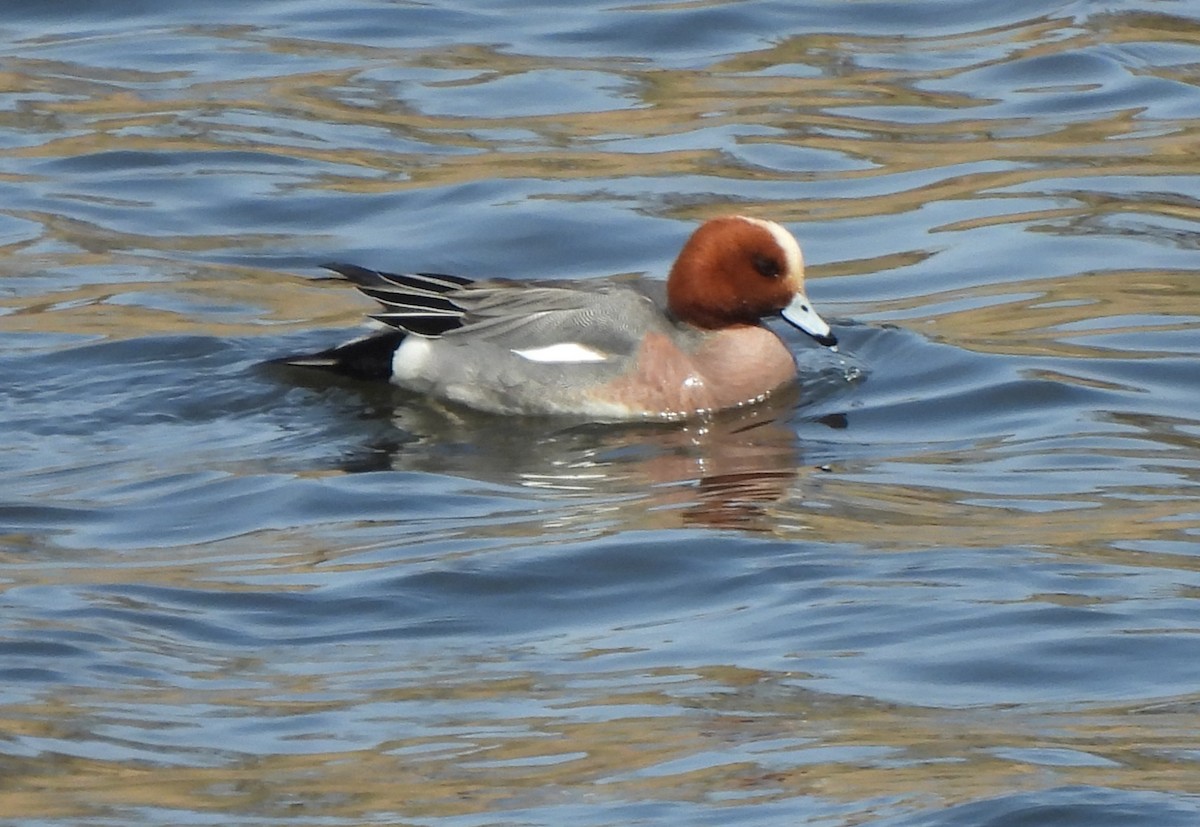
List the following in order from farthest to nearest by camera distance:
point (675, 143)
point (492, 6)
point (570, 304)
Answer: point (492, 6) → point (675, 143) → point (570, 304)

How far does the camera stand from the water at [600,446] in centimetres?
472

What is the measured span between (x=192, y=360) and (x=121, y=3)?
5.69m

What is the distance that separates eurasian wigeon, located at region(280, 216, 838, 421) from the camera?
26.7 ft

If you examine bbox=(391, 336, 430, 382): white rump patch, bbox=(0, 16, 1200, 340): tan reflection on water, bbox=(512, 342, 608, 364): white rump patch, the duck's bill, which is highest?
bbox=(0, 16, 1200, 340): tan reflection on water

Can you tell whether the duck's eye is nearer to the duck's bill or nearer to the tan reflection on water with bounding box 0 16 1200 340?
the duck's bill

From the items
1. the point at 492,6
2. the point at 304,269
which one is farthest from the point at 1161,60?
the point at 304,269

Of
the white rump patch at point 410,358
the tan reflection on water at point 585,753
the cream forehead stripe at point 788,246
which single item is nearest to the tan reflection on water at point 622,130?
the white rump patch at point 410,358

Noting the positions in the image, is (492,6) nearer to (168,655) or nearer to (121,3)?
(121,3)

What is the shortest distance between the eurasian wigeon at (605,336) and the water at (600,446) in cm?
14

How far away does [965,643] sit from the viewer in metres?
5.45

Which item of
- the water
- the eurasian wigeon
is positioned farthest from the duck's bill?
the water

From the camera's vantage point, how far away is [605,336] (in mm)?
8156

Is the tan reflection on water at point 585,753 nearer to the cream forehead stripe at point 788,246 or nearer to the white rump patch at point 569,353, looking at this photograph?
the white rump patch at point 569,353

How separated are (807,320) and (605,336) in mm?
687
